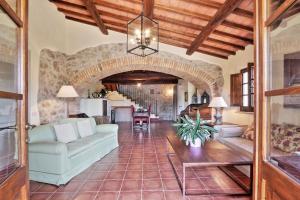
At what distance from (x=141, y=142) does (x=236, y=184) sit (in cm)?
336

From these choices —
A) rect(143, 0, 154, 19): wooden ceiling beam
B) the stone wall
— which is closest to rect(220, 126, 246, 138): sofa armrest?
the stone wall

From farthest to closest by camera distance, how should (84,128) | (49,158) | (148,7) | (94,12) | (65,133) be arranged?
(94,12) < (84,128) < (148,7) < (65,133) < (49,158)

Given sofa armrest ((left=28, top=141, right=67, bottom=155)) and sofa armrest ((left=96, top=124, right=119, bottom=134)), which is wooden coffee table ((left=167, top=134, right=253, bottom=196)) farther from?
sofa armrest ((left=96, top=124, right=119, bottom=134))

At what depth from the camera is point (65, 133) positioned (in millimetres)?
3721

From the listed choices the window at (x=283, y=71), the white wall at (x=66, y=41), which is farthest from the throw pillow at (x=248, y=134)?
the window at (x=283, y=71)

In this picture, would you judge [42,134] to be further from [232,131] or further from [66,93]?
[232,131]

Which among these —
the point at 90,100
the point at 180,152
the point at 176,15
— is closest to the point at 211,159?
the point at 180,152

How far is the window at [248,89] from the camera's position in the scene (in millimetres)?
4918

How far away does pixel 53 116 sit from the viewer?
5.68 meters

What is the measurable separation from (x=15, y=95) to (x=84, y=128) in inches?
125

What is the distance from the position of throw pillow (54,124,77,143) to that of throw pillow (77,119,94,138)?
0.97 feet

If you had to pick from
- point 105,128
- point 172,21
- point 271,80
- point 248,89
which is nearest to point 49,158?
point 105,128

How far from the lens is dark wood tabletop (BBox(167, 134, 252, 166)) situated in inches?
101

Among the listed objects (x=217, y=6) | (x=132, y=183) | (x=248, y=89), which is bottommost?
(x=132, y=183)
